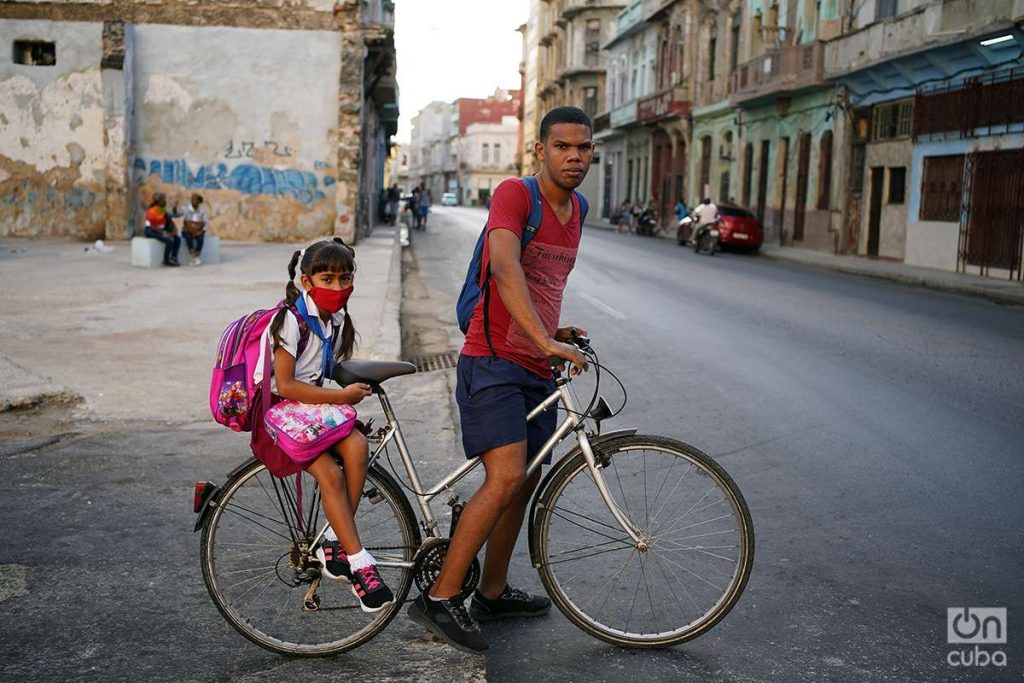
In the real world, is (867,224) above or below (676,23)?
below

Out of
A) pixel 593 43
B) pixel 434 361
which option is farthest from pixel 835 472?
pixel 593 43

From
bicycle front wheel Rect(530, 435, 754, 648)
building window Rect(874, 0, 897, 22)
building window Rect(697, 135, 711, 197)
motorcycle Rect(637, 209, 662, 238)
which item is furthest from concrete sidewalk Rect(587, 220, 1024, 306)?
bicycle front wheel Rect(530, 435, 754, 648)

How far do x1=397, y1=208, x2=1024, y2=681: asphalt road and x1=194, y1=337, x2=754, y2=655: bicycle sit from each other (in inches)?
6.7

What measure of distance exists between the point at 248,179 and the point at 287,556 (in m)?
21.5

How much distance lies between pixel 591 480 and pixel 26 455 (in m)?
3.88

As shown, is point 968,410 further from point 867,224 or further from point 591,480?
point 867,224

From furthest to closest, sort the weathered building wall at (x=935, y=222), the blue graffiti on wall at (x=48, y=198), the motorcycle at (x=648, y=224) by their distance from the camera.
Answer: the motorcycle at (x=648, y=224)
the blue graffiti on wall at (x=48, y=198)
the weathered building wall at (x=935, y=222)

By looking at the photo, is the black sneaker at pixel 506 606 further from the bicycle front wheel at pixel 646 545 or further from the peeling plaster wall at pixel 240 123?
the peeling plaster wall at pixel 240 123

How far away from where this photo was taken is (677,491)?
→ 12.3 ft

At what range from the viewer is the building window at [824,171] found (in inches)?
1244

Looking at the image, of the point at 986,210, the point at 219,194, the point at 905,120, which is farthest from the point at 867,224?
the point at 219,194

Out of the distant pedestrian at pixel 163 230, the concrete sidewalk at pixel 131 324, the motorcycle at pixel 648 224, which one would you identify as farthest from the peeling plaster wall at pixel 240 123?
the motorcycle at pixel 648 224

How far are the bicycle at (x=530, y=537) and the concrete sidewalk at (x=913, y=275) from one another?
1549cm

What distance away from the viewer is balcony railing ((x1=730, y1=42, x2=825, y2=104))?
30922mm
